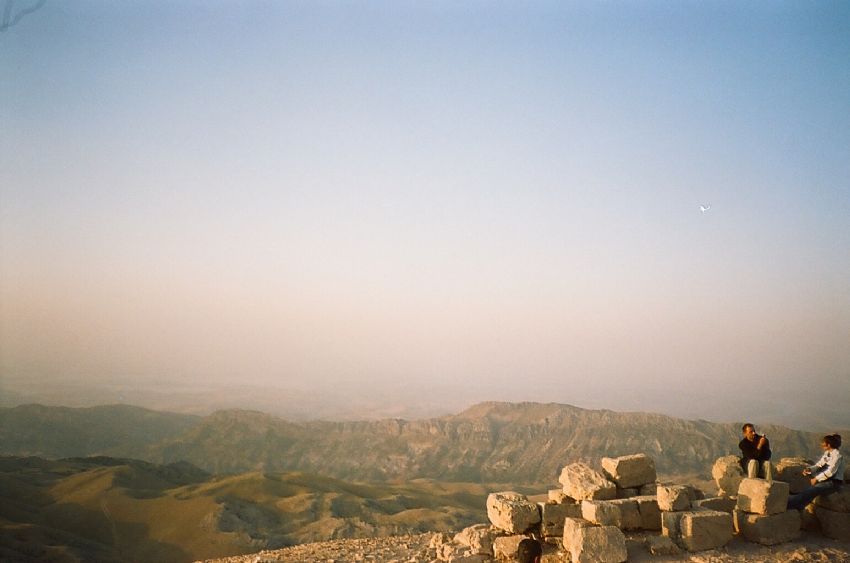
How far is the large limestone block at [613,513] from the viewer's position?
9109 mm

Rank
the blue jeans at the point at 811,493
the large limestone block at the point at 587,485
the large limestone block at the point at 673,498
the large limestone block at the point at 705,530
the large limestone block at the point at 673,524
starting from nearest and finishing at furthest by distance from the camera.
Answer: the large limestone block at the point at 705,530, the large limestone block at the point at 673,524, the large limestone block at the point at 673,498, the large limestone block at the point at 587,485, the blue jeans at the point at 811,493

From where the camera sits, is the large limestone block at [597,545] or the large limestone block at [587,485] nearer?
the large limestone block at [597,545]

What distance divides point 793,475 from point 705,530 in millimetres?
2765

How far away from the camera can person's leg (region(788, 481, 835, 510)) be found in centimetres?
1003

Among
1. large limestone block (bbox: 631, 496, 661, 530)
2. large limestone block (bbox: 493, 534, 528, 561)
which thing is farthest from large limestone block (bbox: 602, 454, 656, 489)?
large limestone block (bbox: 493, 534, 528, 561)

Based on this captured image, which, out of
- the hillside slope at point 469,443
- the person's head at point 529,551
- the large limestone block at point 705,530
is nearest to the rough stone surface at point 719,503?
the large limestone block at point 705,530

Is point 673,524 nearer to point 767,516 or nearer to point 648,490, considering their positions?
point 648,490

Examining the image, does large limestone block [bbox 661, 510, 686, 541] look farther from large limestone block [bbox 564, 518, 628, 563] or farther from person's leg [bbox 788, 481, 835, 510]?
person's leg [bbox 788, 481, 835, 510]

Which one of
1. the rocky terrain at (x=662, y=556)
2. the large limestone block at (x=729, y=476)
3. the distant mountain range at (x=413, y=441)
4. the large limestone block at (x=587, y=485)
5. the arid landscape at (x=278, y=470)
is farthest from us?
the distant mountain range at (x=413, y=441)

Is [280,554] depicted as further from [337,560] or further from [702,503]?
[702,503]

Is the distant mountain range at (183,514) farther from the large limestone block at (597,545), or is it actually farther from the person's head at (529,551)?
the large limestone block at (597,545)

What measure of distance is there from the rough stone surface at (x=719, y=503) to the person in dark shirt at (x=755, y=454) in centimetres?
66

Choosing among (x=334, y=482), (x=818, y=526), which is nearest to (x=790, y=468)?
(x=818, y=526)

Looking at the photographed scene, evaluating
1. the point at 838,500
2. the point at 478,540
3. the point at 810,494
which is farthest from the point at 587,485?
the point at 838,500
